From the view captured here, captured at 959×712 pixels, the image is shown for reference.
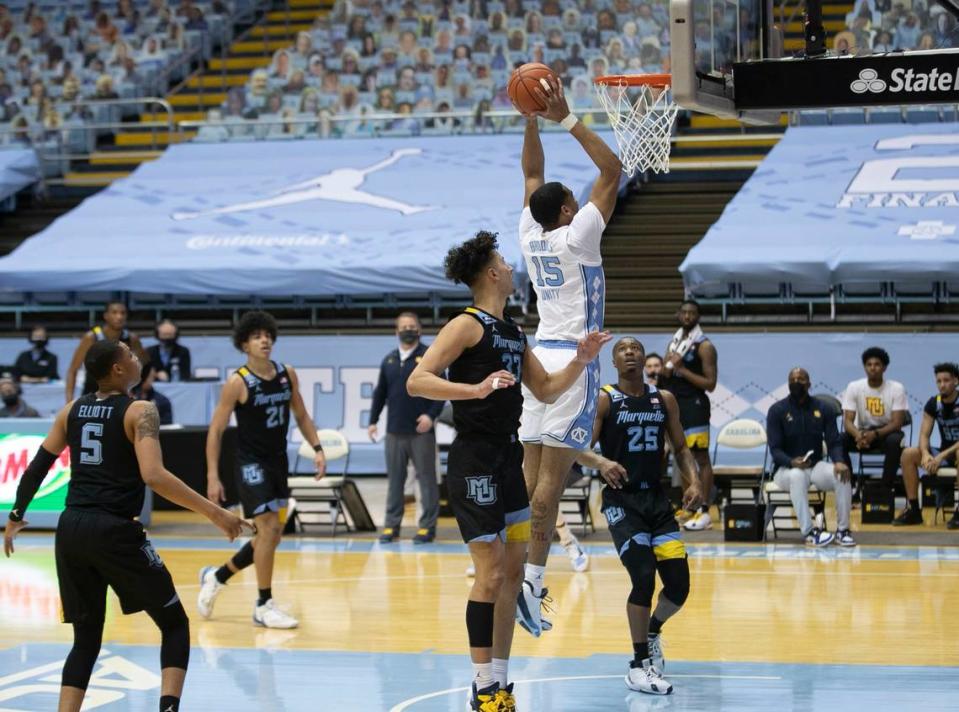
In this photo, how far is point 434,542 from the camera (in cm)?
1390

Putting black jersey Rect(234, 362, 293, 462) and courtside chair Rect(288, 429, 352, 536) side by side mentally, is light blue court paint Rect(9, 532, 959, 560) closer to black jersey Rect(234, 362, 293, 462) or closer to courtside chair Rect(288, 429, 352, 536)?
courtside chair Rect(288, 429, 352, 536)

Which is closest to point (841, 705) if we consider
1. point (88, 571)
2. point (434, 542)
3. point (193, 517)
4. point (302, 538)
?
point (88, 571)

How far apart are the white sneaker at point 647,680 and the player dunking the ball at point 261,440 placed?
113 inches

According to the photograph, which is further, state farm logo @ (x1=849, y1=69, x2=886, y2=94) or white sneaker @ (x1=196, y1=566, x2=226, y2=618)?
white sneaker @ (x1=196, y1=566, x2=226, y2=618)

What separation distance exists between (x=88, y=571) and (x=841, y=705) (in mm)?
3793

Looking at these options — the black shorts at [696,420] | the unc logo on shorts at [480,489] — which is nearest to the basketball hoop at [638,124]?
the unc logo on shorts at [480,489]

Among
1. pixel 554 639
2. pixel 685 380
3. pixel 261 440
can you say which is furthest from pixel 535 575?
pixel 685 380

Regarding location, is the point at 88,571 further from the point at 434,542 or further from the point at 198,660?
the point at 434,542

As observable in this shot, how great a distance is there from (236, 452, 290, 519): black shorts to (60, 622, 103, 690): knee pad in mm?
3330

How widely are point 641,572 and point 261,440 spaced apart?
3226mm

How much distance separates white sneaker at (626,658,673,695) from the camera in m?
7.70

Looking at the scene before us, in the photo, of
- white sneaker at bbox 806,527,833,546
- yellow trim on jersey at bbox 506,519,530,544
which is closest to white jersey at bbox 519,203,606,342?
yellow trim on jersey at bbox 506,519,530,544

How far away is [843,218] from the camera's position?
17.1 meters

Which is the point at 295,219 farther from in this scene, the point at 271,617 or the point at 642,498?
the point at 642,498
